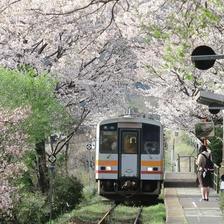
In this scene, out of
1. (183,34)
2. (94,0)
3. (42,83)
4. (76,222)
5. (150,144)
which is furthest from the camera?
(150,144)

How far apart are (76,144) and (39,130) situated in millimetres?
30909

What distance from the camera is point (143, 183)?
21.2 meters

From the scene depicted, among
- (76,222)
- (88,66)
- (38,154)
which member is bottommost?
(76,222)

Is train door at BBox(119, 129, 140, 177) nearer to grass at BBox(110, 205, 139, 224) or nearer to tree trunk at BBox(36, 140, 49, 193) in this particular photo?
grass at BBox(110, 205, 139, 224)

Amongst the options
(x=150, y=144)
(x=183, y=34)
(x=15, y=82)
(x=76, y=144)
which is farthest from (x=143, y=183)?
(x=76, y=144)

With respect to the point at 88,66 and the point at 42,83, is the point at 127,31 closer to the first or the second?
the point at 88,66

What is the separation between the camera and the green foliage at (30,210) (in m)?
16.9

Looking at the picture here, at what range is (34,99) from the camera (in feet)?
62.1

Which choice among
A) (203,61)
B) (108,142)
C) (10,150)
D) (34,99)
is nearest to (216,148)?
(108,142)

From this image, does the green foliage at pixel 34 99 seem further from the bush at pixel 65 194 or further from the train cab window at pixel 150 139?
the train cab window at pixel 150 139

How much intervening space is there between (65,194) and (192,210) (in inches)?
268

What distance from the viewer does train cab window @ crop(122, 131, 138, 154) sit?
21156 millimetres

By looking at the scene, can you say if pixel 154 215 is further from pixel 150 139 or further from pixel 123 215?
pixel 150 139

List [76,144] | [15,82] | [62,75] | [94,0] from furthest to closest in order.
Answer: [76,144], [62,75], [15,82], [94,0]
